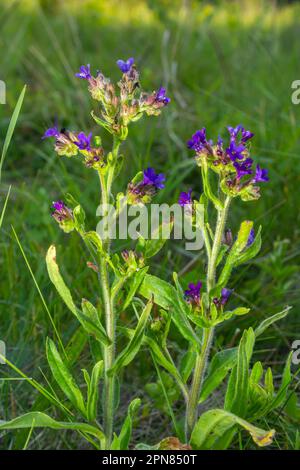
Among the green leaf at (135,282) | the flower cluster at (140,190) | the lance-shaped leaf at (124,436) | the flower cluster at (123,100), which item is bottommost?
the lance-shaped leaf at (124,436)

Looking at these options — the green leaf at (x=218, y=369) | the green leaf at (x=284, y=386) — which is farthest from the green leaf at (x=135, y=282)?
the green leaf at (x=284, y=386)

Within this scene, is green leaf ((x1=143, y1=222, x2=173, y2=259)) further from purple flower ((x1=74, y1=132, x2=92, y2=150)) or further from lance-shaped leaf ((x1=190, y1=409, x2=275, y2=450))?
lance-shaped leaf ((x1=190, y1=409, x2=275, y2=450))

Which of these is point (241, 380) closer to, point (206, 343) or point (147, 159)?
point (206, 343)

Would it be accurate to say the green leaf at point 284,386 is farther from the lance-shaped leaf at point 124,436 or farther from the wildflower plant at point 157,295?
the lance-shaped leaf at point 124,436

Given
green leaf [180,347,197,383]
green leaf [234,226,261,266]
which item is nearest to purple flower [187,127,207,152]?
green leaf [234,226,261,266]

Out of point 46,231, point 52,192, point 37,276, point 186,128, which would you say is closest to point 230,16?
point 186,128

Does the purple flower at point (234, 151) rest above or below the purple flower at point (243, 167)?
above
